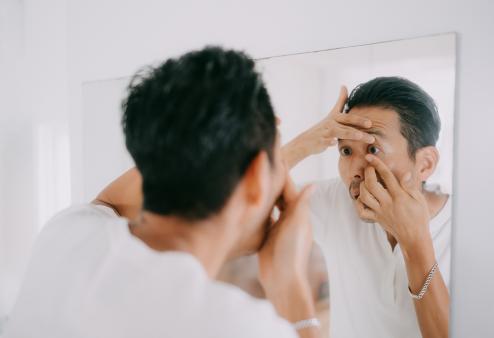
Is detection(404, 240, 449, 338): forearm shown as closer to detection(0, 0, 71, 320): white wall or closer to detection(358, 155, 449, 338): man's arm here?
detection(358, 155, 449, 338): man's arm

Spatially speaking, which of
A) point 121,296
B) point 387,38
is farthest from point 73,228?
point 387,38

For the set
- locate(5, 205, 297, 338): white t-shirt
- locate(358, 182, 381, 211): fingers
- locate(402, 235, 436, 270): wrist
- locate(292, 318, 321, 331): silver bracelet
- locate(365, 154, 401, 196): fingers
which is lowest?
locate(292, 318, 321, 331): silver bracelet

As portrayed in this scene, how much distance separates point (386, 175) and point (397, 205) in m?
0.08

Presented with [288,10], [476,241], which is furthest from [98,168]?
[476,241]

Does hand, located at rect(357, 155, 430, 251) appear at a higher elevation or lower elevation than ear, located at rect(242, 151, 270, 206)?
lower

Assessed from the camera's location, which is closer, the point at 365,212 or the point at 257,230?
the point at 257,230

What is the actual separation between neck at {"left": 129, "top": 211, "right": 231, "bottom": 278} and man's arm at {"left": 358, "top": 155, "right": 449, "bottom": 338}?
49cm

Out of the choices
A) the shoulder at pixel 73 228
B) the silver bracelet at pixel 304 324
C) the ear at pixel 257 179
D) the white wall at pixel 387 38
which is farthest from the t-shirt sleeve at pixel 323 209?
the shoulder at pixel 73 228

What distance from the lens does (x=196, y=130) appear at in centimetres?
73

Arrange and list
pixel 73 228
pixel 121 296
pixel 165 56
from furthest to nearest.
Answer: pixel 165 56
pixel 73 228
pixel 121 296

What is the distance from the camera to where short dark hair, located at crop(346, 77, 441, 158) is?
1071 millimetres

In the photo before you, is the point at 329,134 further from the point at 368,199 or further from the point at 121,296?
the point at 121,296

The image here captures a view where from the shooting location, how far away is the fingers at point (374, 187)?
1.12m

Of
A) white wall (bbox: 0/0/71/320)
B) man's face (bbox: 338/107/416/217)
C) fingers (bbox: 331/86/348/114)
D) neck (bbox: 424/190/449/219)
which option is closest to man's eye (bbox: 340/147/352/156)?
man's face (bbox: 338/107/416/217)
